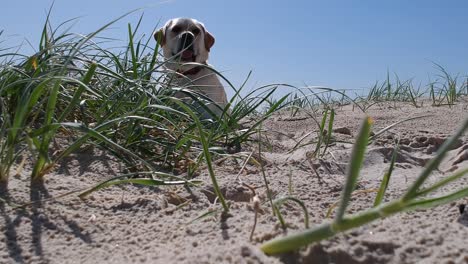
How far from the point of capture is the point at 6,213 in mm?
778

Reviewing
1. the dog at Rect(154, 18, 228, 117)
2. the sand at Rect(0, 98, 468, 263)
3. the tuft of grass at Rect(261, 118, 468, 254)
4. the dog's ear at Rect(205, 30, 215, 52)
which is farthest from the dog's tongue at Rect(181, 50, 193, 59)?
the tuft of grass at Rect(261, 118, 468, 254)

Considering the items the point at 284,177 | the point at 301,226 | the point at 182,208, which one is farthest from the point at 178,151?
the point at 301,226

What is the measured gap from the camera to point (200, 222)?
0.75m

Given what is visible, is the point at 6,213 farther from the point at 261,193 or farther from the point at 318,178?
the point at 318,178

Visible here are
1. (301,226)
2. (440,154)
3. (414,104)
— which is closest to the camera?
(440,154)

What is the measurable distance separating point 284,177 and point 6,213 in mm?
557

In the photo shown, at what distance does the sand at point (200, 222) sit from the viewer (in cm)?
58

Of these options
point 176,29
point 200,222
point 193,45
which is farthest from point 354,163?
point 176,29

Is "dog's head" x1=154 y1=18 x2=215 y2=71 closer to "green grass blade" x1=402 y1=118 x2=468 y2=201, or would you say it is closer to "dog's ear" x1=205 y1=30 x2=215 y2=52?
"dog's ear" x1=205 y1=30 x2=215 y2=52

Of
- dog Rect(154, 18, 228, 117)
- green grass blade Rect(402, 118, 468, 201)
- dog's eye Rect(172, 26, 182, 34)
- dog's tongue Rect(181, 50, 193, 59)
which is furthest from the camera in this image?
dog's eye Rect(172, 26, 182, 34)

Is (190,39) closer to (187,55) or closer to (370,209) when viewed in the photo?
(187,55)

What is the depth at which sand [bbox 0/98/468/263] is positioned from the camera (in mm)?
577

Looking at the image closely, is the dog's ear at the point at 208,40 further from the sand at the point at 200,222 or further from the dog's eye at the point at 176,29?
the sand at the point at 200,222

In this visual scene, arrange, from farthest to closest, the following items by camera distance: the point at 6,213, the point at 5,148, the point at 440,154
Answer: the point at 5,148 → the point at 6,213 → the point at 440,154
